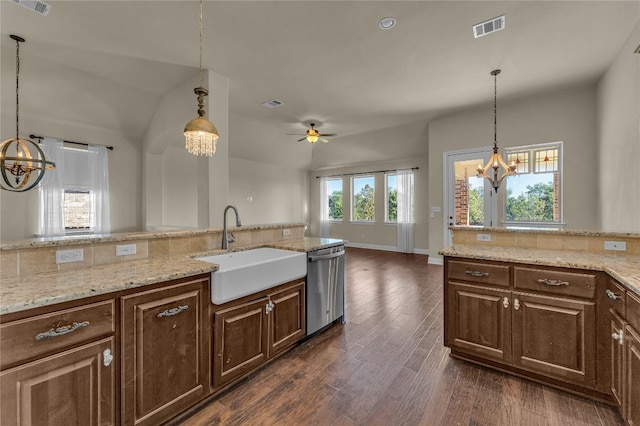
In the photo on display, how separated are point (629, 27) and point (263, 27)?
12.4ft

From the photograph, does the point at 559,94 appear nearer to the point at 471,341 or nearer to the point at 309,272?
the point at 471,341

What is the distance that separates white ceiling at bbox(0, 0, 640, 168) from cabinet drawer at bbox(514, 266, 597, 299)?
7.76 feet

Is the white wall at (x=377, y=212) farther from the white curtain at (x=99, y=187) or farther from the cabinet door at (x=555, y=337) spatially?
the white curtain at (x=99, y=187)

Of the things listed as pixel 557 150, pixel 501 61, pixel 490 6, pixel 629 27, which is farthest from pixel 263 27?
pixel 557 150

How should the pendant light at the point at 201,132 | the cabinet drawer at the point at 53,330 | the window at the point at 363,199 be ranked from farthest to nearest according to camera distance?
the window at the point at 363,199
the pendant light at the point at 201,132
the cabinet drawer at the point at 53,330

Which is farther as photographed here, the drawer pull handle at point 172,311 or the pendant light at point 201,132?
the pendant light at point 201,132

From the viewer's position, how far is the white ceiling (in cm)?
251

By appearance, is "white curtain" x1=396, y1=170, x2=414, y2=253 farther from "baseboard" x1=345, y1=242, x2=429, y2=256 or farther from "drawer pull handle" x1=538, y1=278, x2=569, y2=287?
"drawer pull handle" x1=538, y1=278, x2=569, y2=287

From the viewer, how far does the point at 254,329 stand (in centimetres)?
197

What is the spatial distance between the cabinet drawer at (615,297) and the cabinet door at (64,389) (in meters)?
2.69

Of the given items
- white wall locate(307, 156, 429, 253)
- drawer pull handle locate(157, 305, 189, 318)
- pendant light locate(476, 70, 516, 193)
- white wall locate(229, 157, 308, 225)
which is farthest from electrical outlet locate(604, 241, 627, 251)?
white wall locate(229, 157, 308, 225)

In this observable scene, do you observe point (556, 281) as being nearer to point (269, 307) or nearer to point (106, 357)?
point (269, 307)

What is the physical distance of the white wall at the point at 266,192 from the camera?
7.43 meters

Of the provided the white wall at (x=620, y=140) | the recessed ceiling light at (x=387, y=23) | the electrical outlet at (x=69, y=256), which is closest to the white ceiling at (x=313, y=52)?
the recessed ceiling light at (x=387, y=23)
